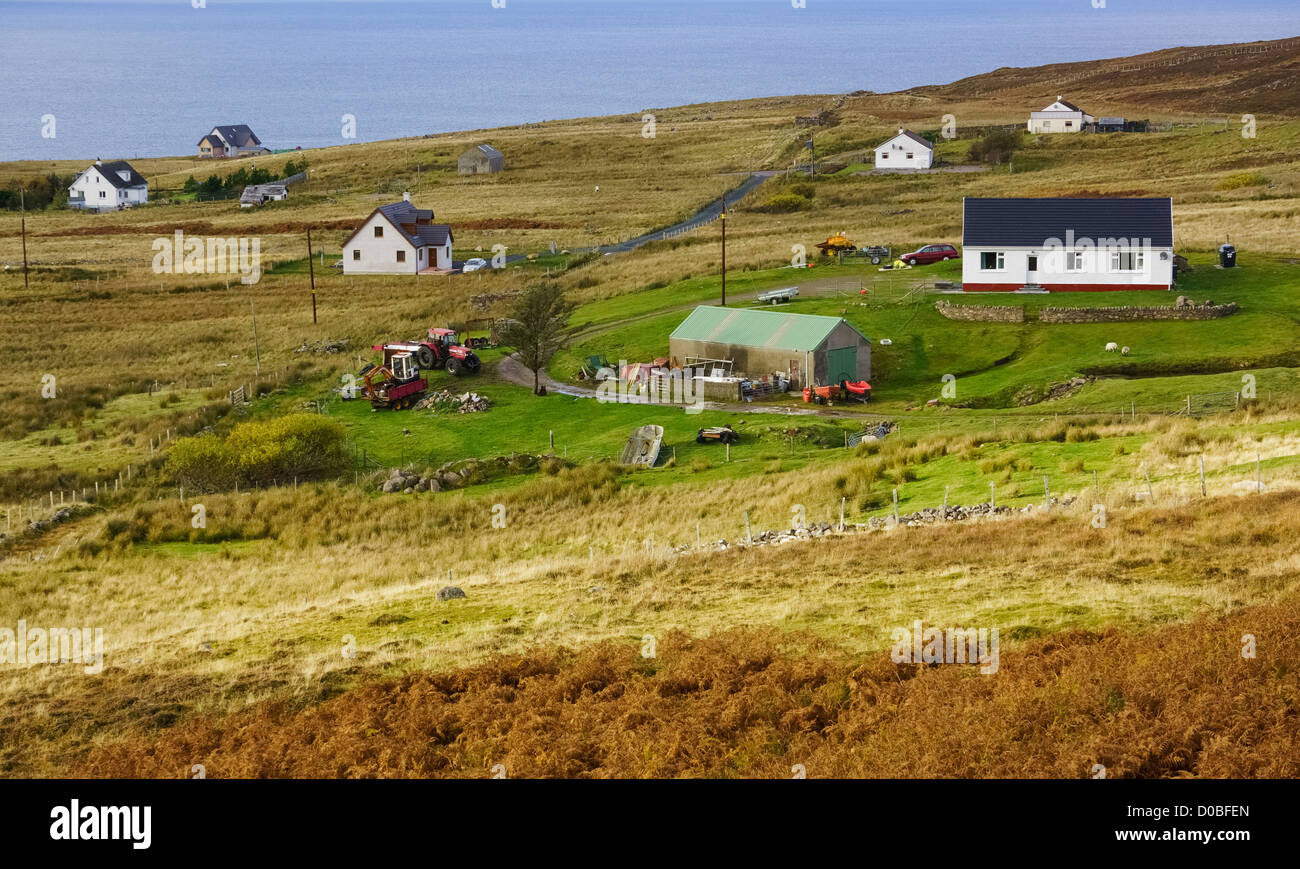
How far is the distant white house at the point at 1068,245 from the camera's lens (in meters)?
60.9

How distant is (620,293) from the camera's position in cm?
7219

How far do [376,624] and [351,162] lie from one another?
143196 millimetres

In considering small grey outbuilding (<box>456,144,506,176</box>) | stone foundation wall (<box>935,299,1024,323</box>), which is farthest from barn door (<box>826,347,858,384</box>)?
small grey outbuilding (<box>456,144,506,176</box>)

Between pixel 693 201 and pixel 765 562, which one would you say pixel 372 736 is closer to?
pixel 765 562

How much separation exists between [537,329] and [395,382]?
600 centimetres

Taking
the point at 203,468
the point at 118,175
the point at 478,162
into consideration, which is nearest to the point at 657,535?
the point at 203,468

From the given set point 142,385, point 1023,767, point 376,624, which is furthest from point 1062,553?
point 142,385

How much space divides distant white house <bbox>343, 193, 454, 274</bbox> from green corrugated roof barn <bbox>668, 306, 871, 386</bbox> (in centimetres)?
3838

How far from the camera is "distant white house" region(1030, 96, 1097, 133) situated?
5664 inches

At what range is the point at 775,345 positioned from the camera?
5316 cm

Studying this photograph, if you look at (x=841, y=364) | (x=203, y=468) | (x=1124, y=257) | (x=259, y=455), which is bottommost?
(x=203, y=468)

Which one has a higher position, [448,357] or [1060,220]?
[1060,220]

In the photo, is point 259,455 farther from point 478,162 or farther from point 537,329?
point 478,162
